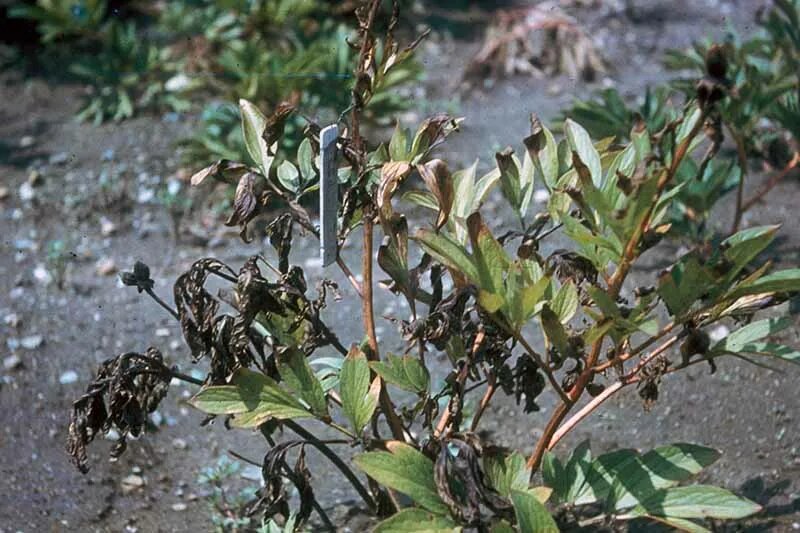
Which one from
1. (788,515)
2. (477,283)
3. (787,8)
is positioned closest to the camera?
(477,283)

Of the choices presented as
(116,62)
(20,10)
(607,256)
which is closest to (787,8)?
(607,256)

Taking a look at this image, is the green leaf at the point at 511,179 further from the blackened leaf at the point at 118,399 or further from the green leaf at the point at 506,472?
the blackened leaf at the point at 118,399

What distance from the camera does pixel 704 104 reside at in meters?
1.38

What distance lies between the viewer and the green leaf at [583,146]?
5.54ft

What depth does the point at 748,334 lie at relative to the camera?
162cm

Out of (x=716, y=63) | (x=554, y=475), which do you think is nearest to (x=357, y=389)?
(x=554, y=475)

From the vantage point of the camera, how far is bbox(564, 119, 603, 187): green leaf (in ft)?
5.54

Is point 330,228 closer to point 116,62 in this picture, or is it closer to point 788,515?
point 788,515

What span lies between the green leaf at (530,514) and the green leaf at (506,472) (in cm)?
9

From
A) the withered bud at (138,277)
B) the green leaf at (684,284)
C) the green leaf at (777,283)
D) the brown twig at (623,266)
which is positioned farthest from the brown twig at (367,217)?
the green leaf at (777,283)

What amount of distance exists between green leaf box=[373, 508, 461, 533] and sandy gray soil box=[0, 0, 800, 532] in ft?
2.21

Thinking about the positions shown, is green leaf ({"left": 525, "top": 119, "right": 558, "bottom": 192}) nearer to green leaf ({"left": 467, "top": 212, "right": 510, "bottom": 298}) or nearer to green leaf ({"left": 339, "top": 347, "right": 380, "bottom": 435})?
green leaf ({"left": 467, "top": 212, "right": 510, "bottom": 298})

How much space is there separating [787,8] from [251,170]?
6.13 feet

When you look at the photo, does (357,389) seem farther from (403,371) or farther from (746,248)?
(746,248)
